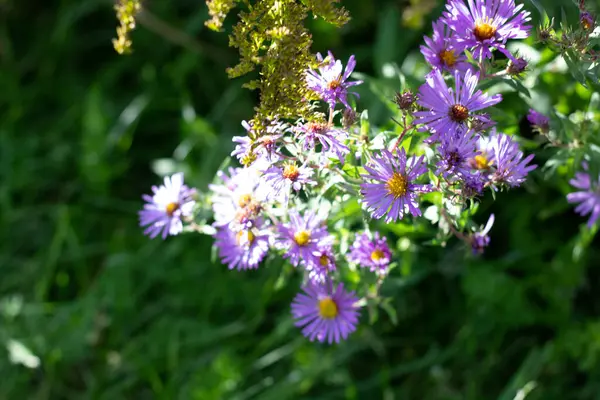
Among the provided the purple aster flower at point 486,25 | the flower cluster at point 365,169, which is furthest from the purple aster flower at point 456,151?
the purple aster flower at point 486,25

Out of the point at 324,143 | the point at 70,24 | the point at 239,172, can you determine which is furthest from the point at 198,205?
the point at 70,24

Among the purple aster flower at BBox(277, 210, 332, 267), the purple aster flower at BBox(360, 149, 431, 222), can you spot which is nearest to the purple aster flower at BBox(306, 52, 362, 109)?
the purple aster flower at BBox(360, 149, 431, 222)

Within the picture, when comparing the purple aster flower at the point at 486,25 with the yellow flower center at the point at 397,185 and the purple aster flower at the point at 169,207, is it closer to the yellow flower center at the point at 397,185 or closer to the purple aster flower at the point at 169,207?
the yellow flower center at the point at 397,185

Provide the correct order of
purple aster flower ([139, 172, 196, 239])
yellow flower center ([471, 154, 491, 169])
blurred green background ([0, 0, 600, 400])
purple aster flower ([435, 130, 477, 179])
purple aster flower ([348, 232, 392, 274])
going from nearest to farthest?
purple aster flower ([435, 130, 477, 179]), yellow flower center ([471, 154, 491, 169]), purple aster flower ([348, 232, 392, 274]), purple aster flower ([139, 172, 196, 239]), blurred green background ([0, 0, 600, 400])

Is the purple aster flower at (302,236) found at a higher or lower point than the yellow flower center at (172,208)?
lower

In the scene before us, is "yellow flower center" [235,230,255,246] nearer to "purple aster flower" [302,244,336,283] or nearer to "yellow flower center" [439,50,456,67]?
"purple aster flower" [302,244,336,283]

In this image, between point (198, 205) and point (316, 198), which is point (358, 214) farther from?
point (198, 205)

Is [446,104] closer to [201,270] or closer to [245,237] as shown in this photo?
[245,237]
